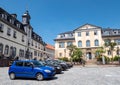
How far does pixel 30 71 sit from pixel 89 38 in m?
39.7

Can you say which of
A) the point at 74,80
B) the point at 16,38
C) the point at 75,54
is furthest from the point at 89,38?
the point at 74,80

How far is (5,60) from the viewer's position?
97.5ft

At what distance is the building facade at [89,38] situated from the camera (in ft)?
157

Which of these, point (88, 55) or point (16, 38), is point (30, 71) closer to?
point (16, 38)

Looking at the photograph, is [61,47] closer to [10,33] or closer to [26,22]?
[26,22]

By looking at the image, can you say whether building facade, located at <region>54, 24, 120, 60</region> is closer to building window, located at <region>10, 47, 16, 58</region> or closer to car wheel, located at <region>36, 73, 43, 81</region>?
building window, located at <region>10, 47, 16, 58</region>

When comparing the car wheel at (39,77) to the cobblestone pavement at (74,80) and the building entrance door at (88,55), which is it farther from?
the building entrance door at (88,55)

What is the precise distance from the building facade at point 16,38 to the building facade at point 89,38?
11.1 meters

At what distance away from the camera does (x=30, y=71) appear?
12.1 m

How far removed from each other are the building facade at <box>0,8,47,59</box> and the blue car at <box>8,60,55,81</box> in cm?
1793

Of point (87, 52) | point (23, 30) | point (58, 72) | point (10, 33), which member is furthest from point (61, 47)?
point (58, 72)

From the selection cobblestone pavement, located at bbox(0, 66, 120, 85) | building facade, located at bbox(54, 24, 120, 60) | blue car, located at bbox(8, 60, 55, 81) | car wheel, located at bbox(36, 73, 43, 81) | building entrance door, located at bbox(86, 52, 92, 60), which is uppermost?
building facade, located at bbox(54, 24, 120, 60)

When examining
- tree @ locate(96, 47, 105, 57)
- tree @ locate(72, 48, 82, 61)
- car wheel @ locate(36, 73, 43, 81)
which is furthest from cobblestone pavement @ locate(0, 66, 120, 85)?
tree @ locate(96, 47, 105, 57)

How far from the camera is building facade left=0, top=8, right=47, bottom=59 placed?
99.8 ft
